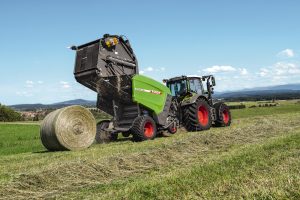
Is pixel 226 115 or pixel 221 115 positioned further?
pixel 226 115

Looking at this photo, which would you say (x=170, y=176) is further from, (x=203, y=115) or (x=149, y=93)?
(x=203, y=115)

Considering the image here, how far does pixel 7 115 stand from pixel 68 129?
48.3 meters

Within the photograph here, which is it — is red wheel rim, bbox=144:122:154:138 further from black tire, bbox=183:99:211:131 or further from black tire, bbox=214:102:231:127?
black tire, bbox=214:102:231:127

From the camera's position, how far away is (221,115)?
17484 mm

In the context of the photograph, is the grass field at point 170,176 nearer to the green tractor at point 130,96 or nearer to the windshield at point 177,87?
the green tractor at point 130,96

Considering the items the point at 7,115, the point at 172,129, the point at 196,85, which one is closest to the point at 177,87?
the point at 196,85

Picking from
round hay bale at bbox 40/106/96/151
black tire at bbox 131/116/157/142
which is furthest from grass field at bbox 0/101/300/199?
black tire at bbox 131/116/157/142

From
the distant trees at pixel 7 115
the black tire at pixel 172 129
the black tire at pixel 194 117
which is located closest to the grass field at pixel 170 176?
the black tire at pixel 172 129

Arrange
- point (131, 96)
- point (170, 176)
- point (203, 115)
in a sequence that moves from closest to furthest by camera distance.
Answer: point (170, 176), point (131, 96), point (203, 115)

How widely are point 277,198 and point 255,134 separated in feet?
28.2

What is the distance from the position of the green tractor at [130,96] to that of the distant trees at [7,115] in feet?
149

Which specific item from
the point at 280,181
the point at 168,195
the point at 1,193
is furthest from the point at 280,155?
the point at 1,193

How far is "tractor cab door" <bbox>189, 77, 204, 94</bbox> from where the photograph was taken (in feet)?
54.9

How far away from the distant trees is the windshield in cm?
4510
